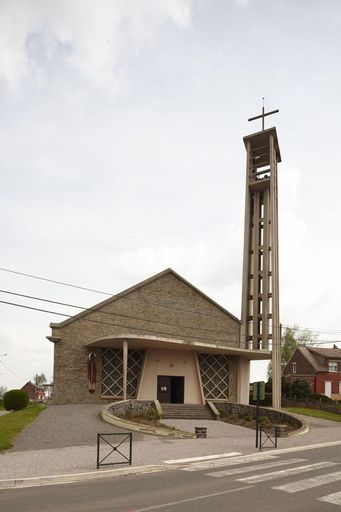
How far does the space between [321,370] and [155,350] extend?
30.0 metres

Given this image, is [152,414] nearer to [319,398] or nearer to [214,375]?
[214,375]

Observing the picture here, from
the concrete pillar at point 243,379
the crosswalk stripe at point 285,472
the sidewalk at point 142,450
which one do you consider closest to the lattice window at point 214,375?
the concrete pillar at point 243,379

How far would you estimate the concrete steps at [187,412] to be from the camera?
3028cm

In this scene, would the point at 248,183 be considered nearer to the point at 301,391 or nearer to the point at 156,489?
the point at 301,391

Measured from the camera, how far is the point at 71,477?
1226 cm

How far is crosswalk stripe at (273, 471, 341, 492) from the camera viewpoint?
10938 mm

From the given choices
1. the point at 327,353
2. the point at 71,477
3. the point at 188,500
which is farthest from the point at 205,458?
the point at 327,353

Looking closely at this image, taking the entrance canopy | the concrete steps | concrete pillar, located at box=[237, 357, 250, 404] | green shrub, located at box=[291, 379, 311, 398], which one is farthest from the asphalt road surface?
green shrub, located at box=[291, 379, 311, 398]

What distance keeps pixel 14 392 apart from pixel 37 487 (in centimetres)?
2702

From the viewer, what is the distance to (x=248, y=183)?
44562 millimetres

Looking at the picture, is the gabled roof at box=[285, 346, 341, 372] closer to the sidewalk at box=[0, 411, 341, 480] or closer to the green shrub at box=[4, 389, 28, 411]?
the sidewalk at box=[0, 411, 341, 480]

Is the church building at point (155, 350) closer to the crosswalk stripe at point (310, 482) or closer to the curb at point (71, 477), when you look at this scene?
the curb at point (71, 477)

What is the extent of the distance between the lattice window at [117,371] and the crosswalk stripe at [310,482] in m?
23.5

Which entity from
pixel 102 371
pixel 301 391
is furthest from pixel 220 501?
pixel 301 391
